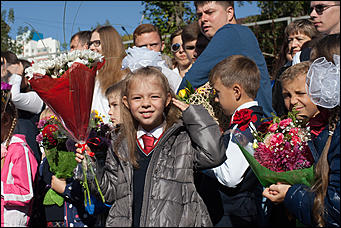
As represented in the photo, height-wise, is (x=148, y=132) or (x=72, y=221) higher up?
(x=148, y=132)

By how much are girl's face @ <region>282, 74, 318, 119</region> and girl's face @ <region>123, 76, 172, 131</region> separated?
107 centimetres

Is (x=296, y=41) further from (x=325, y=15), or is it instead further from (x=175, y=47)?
(x=175, y=47)

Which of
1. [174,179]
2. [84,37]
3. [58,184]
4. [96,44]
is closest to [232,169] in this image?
[174,179]

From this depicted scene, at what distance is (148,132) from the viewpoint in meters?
3.26

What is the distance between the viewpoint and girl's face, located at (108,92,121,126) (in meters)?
3.96

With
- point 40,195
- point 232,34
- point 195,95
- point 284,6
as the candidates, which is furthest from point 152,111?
point 284,6

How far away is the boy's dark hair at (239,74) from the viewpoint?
11.5 feet

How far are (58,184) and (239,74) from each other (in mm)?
1838

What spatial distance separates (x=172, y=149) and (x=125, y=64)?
4.24ft

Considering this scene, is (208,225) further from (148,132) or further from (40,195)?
(40,195)

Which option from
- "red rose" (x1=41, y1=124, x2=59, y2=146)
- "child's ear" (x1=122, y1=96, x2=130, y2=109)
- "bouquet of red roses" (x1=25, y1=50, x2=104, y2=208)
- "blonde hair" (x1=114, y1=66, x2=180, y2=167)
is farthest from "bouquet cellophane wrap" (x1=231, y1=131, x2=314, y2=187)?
"red rose" (x1=41, y1=124, x2=59, y2=146)

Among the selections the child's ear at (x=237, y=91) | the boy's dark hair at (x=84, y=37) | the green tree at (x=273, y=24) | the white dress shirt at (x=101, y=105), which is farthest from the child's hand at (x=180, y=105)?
the green tree at (x=273, y=24)

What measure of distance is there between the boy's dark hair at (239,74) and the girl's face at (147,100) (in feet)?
1.92

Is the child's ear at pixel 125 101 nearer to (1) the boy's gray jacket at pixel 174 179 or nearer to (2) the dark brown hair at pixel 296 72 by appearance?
(1) the boy's gray jacket at pixel 174 179
